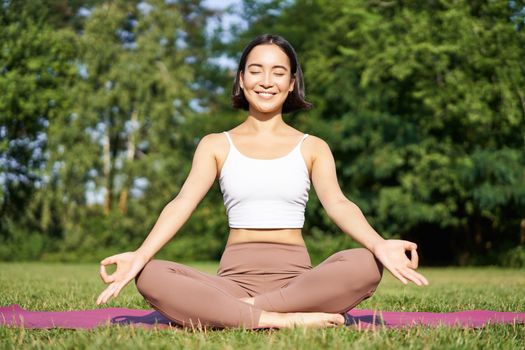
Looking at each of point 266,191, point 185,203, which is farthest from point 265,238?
point 185,203

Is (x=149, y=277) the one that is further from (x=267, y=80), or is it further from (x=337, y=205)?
(x=267, y=80)

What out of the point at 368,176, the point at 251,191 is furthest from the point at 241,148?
the point at 368,176

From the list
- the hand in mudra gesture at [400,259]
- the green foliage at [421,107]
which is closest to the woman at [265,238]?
the hand in mudra gesture at [400,259]

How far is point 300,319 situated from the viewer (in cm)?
367

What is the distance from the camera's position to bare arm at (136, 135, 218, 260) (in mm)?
3697

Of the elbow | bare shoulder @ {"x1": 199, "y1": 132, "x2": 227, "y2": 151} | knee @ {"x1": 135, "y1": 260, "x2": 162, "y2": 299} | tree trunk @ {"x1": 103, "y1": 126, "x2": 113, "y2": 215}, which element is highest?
bare shoulder @ {"x1": 199, "y1": 132, "x2": 227, "y2": 151}

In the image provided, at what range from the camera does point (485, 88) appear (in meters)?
16.9

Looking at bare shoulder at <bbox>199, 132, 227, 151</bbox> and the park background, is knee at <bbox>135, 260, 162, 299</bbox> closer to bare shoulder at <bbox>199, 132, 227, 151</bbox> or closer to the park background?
bare shoulder at <bbox>199, 132, 227, 151</bbox>

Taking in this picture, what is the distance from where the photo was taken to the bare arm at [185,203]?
3.70m

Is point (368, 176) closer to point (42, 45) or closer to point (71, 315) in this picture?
point (42, 45)

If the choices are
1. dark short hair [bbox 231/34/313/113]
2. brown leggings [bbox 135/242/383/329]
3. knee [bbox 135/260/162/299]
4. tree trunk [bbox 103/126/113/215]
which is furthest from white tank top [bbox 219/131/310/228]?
tree trunk [bbox 103/126/113/215]

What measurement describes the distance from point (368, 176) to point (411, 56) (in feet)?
12.0

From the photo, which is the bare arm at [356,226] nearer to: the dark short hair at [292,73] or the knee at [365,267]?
the knee at [365,267]

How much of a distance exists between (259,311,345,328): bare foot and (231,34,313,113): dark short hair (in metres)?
1.38
